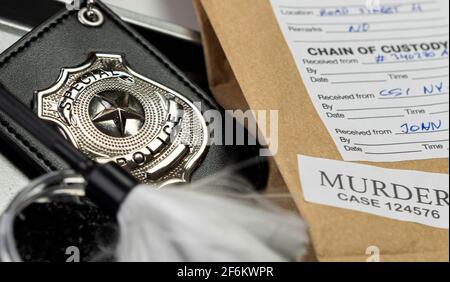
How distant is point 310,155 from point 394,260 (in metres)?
0.09

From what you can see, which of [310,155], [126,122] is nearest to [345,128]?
[310,155]

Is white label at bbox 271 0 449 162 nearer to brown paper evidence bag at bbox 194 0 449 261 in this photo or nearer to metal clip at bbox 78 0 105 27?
brown paper evidence bag at bbox 194 0 449 261

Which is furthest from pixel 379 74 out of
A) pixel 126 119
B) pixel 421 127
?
pixel 126 119

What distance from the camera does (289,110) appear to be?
47 cm

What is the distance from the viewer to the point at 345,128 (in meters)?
0.47

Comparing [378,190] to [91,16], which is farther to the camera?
[91,16]

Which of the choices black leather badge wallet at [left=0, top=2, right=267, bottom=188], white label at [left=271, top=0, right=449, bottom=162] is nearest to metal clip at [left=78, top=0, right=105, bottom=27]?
black leather badge wallet at [left=0, top=2, right=267, bottom=188]

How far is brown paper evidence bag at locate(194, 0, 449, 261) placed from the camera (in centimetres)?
42

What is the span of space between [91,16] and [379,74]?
242mm

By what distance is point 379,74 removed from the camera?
47 cm

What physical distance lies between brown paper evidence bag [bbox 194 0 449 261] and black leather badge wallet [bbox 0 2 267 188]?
1.0 inches

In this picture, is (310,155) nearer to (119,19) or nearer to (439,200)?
(439,200)

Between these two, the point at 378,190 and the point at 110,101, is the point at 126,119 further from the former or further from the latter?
the point at 378,190

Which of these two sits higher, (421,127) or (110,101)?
(110,101)
